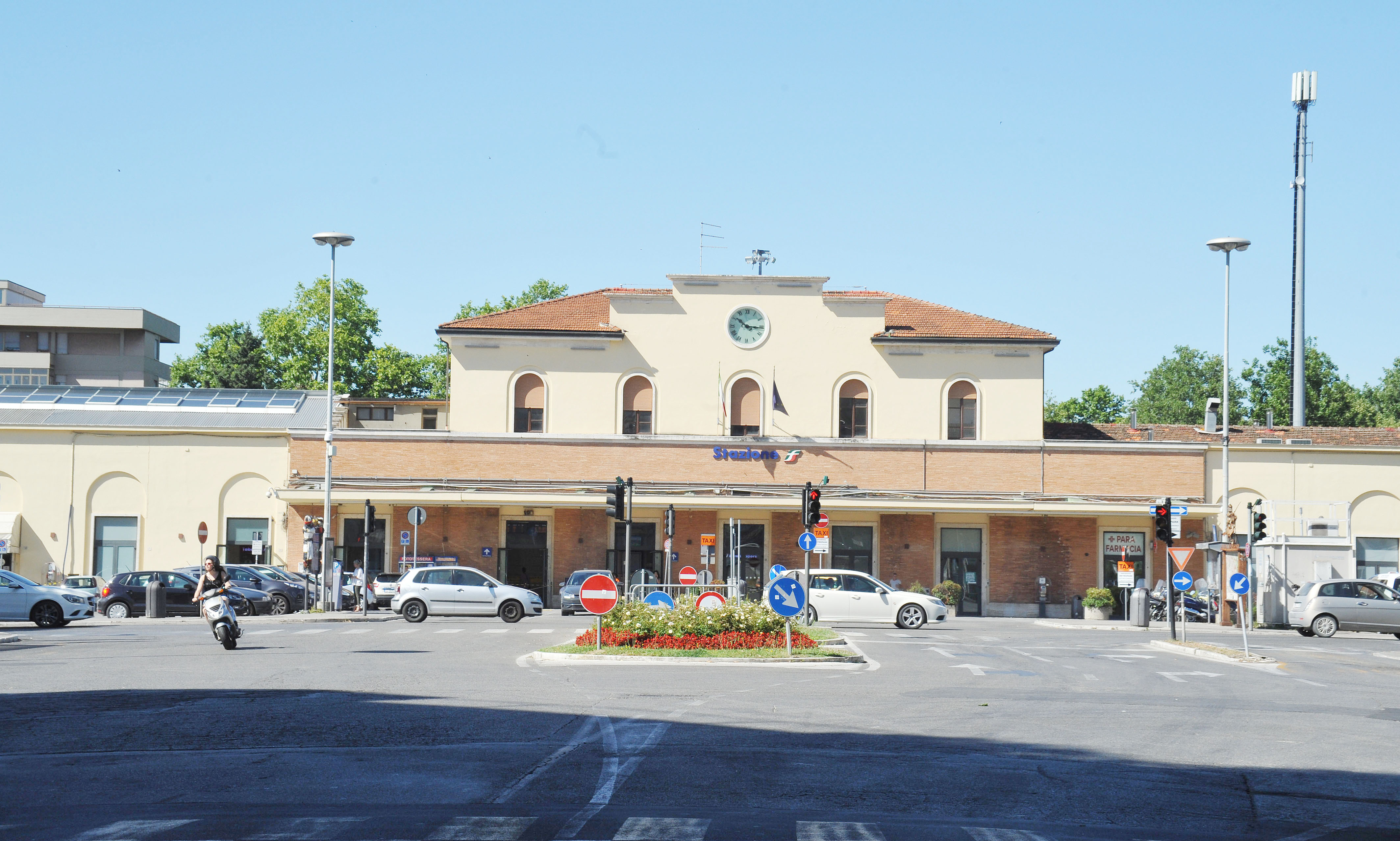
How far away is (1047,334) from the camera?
4916 cm

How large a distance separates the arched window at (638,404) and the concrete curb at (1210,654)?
73.7ft

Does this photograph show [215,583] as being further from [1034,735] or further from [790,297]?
[790,297]

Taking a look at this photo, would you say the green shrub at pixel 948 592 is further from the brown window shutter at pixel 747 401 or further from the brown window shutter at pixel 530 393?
the brown window shutter at pixel 530 393

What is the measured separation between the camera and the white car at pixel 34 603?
3003 centimetres

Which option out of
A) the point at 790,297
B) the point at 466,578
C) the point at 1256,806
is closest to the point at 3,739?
the point at 1256,806

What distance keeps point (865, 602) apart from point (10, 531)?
Answer: 3187cm

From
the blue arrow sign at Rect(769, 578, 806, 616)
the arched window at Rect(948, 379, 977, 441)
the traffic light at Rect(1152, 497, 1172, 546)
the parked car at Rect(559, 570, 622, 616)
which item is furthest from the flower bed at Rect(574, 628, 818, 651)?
the arched window at Rect(948, 379, 977, 441)

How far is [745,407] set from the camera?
1953 inches

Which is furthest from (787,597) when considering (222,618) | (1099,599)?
(1099,599)

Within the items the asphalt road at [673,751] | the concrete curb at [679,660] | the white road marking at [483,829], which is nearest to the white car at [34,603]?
the asphalt road at [673,751]

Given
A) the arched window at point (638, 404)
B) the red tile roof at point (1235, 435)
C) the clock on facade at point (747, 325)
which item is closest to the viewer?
the arched window at point (638, 404)

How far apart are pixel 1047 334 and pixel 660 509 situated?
15445 millimetres

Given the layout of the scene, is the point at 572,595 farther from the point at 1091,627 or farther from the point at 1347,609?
the point at 1347,609

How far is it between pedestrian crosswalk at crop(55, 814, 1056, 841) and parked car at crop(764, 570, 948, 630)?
2477 centimetres
